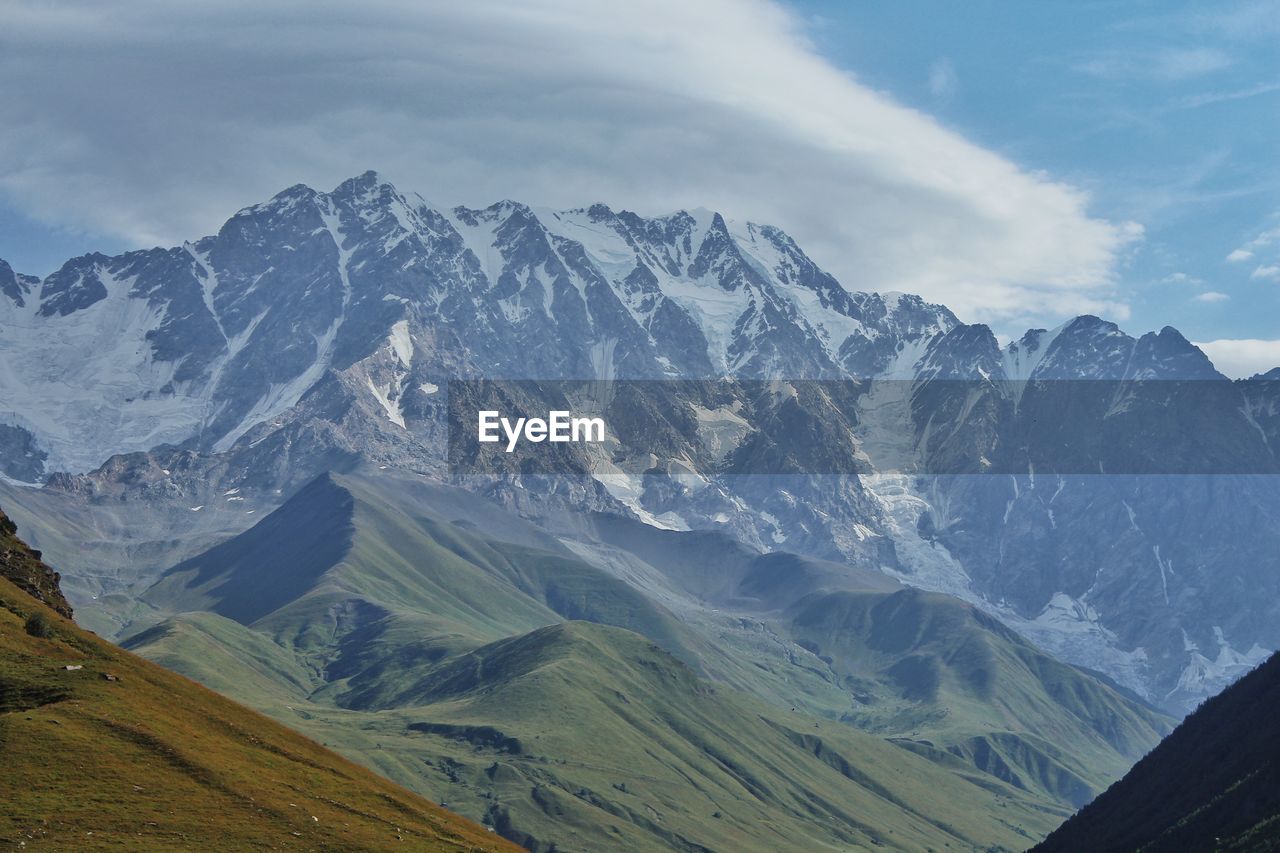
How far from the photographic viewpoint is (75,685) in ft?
440

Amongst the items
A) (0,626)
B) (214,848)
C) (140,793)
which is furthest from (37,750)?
(0,626)

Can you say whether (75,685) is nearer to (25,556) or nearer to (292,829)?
(292,829)

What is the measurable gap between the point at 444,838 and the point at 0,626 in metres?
42.6

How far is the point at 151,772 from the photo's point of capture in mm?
123688

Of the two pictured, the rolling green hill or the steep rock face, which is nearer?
the rolling green hill

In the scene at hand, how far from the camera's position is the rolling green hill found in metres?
114

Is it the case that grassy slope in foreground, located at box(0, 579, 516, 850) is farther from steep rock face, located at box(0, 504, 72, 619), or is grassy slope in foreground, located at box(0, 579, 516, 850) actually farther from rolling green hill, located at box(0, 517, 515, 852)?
steep rock face, located at box(0, 504, 72, 619)

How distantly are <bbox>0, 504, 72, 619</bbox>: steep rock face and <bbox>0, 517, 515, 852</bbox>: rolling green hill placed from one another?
16079 mm

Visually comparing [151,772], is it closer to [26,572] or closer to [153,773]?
[153,773]

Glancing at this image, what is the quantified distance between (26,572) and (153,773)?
61.3 m

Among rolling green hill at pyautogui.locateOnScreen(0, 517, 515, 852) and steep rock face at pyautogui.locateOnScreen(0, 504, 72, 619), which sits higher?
steep rock face at pyautogui.locateOnScreen(0, 504, 72, 619)

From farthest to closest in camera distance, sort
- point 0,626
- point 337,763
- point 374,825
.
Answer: point 337,763 → point 0,626 → point 374,825

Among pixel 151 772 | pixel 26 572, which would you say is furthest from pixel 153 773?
pixel 26 572

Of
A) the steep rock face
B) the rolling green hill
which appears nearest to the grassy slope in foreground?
the rolling green hill
